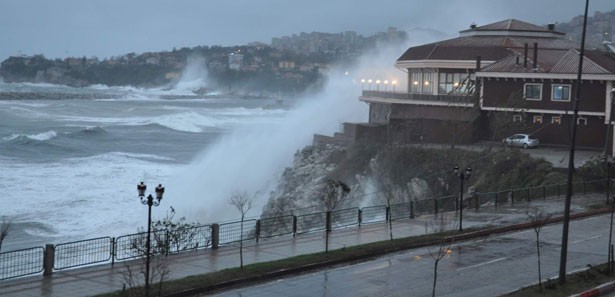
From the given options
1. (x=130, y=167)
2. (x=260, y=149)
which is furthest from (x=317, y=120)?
(x=130, y=167)

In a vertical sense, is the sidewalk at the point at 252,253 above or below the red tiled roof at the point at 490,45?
below

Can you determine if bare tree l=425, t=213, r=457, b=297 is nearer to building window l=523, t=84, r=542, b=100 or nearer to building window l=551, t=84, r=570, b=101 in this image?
building window l=551, t=84, r=570, b=101

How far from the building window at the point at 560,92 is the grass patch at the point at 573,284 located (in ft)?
93.6

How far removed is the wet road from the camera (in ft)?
58.2

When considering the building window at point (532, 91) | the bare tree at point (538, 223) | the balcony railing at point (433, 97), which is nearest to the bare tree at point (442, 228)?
the bare tree at point (538, 223)

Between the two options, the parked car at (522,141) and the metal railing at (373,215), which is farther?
the parked car at (522,141)

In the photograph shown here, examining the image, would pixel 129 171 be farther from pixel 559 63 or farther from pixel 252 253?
pixel 252 253

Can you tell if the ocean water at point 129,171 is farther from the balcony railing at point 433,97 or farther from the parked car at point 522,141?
the parked car at point 522,141

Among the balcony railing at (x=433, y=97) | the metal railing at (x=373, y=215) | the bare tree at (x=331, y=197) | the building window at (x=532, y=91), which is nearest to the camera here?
the bare tree at (x=331, y=197)

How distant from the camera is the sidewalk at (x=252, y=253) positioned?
57.1 feet

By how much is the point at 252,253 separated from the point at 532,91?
96.3 ft

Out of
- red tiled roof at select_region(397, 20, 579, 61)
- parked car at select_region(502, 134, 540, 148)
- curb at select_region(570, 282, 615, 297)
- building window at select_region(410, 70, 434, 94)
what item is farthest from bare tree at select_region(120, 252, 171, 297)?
building window at select_region(410, 70, 434, 94)

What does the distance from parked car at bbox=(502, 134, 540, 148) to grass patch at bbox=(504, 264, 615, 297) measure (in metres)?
27.4

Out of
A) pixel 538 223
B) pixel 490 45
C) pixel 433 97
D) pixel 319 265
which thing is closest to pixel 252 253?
pixel 319 265
